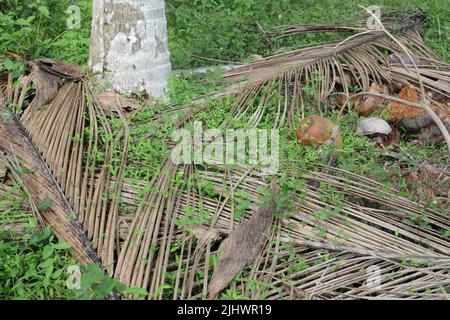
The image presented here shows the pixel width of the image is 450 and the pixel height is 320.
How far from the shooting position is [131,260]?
7.50 ft

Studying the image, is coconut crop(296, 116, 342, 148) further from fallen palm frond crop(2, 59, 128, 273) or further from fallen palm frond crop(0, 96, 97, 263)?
fallen palm frond crop(0, 96, 97, 263)

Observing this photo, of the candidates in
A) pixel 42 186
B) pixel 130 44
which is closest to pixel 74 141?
pixel 42 186

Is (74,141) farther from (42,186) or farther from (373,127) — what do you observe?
(373,127)

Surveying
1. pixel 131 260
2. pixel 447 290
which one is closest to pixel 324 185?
pixel 447 290

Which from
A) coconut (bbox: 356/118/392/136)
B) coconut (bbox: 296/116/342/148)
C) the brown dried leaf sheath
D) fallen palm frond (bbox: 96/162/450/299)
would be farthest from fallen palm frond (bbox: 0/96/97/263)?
coconut (bbox: 356/118/392/136)

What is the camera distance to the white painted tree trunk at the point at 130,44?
349 cm

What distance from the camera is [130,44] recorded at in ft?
11.5

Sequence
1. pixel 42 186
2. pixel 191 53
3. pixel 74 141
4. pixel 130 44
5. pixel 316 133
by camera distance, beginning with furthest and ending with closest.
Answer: pixel 191 53 → pixel 130 44 → pixel 316 133 → pixel 74 141 → pixel 42 186

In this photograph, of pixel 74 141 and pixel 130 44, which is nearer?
pixel 74 141

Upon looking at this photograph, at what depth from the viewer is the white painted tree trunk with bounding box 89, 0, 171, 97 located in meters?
3.49

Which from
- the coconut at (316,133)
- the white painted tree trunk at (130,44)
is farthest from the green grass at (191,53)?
the white painted tree trunk at (130,44)

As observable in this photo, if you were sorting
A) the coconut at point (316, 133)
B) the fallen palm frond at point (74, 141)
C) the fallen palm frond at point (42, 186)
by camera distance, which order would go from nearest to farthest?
the fallen palm frond at point (42, 186), the fallen palm frond at point (74, 141), the coconut at point (316, 133)

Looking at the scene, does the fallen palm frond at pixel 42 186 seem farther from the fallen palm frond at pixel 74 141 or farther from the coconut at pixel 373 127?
the coconut at pixel 373 127

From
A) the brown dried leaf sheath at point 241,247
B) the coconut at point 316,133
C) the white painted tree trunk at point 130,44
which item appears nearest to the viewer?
the brown dried leaf sheath at point 241,247
